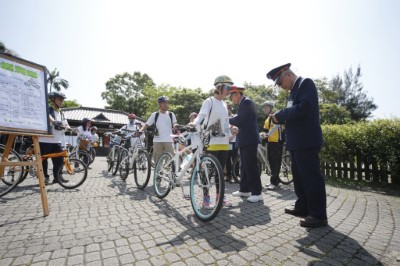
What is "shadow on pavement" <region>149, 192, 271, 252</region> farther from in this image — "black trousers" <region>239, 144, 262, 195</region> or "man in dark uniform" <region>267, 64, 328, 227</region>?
"man in dark uniform" <region>267, 64, 328, 227</region>

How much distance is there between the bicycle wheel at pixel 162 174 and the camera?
4.30 metres

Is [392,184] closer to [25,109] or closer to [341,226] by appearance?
[341,226]

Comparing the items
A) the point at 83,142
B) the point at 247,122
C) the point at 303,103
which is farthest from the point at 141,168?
the point at 83,142

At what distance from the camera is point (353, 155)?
24.1 feet

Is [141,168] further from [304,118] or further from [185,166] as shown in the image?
[304,118]

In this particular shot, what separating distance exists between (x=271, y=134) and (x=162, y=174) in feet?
9.94

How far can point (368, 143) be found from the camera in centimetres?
687

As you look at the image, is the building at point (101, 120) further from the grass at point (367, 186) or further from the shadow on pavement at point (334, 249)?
the shadow on pavement at point (334, 249)

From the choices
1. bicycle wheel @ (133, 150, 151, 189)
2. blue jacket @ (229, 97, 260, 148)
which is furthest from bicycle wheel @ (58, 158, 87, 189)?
blue jacket @ (229, 97, 260, 148)

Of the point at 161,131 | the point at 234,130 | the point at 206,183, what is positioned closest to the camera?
the point at 206,183

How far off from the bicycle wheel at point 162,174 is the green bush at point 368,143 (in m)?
6.20

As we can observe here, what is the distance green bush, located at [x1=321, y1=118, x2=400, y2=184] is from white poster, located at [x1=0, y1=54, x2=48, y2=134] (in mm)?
8271

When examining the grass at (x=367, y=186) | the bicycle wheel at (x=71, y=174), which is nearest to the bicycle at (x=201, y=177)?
the bicycle wheel at (x=71, y=174)

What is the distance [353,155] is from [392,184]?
1.31m
